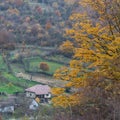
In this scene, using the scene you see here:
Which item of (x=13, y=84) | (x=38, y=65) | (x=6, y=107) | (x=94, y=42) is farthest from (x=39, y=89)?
(x=94, y=42)

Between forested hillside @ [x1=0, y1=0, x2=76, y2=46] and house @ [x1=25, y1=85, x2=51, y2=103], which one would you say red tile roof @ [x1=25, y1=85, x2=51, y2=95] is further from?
forested hillside @ [x1=0, y1=0, x2=76, y2=46]

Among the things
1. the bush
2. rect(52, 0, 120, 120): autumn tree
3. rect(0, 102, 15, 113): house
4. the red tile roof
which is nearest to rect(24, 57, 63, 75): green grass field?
the bush

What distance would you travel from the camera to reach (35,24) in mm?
41938

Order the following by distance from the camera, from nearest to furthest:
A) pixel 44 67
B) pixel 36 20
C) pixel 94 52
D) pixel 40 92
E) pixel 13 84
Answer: pixel 94 52 → pixel 40 92 → pixel 13 84 → pixel 44 67 → pixel 36 20

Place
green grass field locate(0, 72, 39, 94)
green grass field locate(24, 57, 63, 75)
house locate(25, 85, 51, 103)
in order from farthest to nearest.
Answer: green grass field locate(24, 57, 63, 75)
green grass field locate(0, 72, 39, 94)
house locate(25, 85, 51, 103)

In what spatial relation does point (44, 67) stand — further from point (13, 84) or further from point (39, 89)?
point (39, 89)

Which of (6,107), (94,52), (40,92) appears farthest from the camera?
(40,92)

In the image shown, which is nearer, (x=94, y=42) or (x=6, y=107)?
(x=94, y=42)

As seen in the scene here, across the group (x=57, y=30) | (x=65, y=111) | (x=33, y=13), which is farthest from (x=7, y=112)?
(x=33, y=13)

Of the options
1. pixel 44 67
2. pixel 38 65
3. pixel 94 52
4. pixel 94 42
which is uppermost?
pixel 94 42

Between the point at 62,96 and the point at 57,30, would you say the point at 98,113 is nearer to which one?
the point at 62,96

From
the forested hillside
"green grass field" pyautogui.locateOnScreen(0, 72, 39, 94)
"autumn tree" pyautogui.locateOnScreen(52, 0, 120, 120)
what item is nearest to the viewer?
"autumn tree" pyautogui.locateOnScreen(52, 0, 120, 120)

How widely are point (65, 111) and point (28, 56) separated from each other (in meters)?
28.2

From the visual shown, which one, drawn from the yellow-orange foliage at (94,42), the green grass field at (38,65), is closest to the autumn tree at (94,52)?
the yellow-orange foliage at (94,42)
